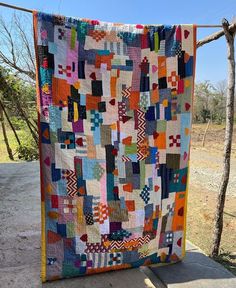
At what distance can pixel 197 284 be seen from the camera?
1782mm

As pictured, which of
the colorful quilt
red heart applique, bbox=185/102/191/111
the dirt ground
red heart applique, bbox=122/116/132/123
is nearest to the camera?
the colorful quilt

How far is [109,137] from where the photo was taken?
1.72m

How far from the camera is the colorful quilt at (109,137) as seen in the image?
1.63m

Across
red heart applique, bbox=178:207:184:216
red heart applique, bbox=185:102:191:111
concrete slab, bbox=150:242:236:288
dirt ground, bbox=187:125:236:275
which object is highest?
red heart applique, bbox=185:102:191:111

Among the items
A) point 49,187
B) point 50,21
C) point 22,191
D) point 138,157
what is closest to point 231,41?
point 138,157

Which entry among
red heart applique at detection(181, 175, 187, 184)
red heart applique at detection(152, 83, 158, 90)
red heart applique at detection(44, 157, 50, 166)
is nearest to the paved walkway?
red heart applique at detection(181, 175, 187, 184)

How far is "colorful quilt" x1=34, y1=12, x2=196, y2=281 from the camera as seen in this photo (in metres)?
1.63

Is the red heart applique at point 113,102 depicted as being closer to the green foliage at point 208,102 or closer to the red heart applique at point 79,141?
the red heart applique at point 79,141

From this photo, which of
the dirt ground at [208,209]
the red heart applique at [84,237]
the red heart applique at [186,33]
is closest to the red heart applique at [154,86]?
the red heart applique at [186,33]

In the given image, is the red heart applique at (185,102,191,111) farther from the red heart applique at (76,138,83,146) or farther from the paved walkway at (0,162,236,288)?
the paved walkway at (0,162,236,288)

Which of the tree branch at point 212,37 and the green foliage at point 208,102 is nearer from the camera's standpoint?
the tree branch at point 212,37

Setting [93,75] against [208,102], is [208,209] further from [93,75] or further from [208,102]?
[208,102]

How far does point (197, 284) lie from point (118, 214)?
581 mm

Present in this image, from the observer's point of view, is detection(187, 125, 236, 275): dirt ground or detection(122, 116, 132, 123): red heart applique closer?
detection(122, 116, 132, 123): red heart applique
